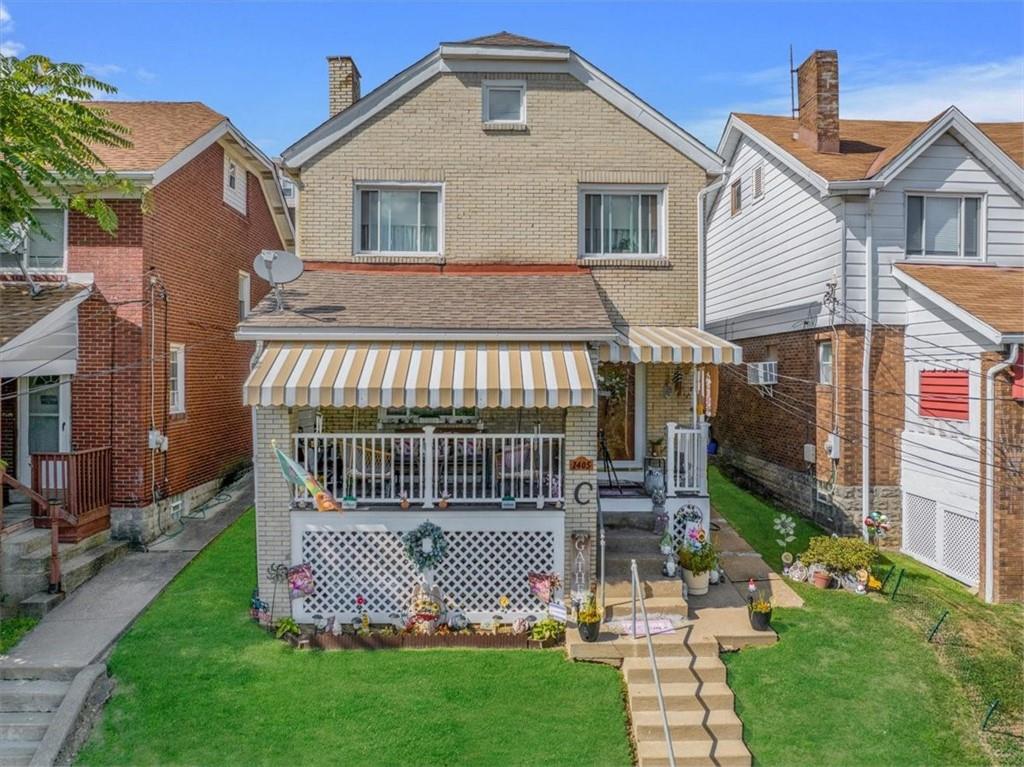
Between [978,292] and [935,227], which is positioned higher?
[935,227]

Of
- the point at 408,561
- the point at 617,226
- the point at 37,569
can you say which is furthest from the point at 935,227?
the point at 37,569

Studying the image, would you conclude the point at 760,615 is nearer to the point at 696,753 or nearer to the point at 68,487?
the point at 696,753

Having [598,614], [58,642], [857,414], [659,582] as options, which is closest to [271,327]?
[58,642]

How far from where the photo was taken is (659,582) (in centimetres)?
1325

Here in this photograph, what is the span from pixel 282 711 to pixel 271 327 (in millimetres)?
7055

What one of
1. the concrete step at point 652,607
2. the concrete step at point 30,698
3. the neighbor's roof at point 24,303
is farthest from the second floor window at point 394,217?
the concrete step at point 30,698

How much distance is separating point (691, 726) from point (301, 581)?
7.35 meters

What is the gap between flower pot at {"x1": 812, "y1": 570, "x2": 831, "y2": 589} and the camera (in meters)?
14.6

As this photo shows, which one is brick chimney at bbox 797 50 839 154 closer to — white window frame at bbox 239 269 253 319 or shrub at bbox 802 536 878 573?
shrub at bbox 802 536 878 573

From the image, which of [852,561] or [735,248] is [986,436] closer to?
[852,561]

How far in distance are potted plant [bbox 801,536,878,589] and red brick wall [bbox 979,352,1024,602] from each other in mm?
2581

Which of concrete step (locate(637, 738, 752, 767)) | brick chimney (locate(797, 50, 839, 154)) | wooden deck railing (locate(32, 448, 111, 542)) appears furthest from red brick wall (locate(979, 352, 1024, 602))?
wooden deck railing (locate(32, 448, 111, 542))

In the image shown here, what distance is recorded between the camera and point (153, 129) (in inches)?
771

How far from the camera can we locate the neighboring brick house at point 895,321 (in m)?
15.2
